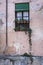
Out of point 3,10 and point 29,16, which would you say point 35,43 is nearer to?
point 29,16

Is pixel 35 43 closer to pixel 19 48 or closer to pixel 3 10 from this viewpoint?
pixel 19 48

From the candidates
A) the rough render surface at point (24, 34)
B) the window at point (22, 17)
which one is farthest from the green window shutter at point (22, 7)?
the rough render surface at point (24, 34)

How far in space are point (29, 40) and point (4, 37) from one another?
1.24 meters

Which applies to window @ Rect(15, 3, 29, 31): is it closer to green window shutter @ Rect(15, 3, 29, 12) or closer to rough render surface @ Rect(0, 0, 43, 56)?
green window shutter @ Rect(15, 3, 29, 12)

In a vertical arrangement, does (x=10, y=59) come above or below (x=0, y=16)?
below

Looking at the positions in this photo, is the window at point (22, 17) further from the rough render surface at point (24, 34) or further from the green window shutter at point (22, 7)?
the rough render surface at point (24, 34)

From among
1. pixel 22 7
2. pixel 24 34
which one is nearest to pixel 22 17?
pixel 22 7

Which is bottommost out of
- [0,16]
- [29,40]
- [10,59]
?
[10,59]

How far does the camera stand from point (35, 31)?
14742 millimetres

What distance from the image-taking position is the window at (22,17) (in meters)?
14.8

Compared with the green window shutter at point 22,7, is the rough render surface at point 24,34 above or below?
below

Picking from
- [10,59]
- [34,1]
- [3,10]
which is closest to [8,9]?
[3,10]

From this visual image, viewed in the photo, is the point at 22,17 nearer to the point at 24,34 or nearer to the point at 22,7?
the point at 22,7

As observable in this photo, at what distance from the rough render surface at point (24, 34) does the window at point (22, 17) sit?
193 mm
